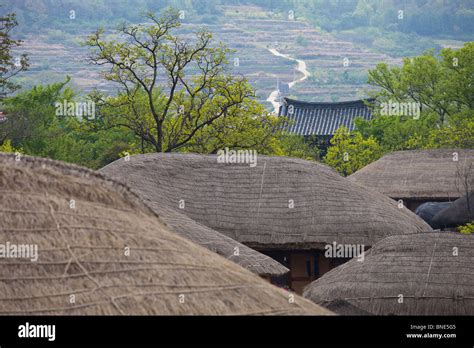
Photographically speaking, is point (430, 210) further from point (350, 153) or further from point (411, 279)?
point (411, 279)

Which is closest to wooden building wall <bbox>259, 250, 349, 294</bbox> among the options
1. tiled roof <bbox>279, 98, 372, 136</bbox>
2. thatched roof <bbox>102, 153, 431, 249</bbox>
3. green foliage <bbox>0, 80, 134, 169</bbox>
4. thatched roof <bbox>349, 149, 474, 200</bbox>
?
thatched roof <bbox>102, 153, 431, 249</bbox>

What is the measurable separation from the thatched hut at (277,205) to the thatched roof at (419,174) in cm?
987

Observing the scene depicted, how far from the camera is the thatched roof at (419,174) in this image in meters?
34.6

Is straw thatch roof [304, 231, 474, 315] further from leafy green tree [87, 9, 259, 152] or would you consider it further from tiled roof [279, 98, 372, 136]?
tiled roof [279, 98, 372, 136]

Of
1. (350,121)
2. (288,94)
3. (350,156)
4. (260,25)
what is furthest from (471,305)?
(260,25)

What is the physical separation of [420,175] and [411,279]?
697 inches

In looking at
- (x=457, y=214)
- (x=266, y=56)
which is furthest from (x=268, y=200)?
(x=266, y=56)

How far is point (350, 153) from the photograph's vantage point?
1569 inches

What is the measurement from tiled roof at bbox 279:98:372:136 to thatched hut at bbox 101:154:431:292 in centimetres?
2416

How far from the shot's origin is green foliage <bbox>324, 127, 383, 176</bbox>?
3941 cm

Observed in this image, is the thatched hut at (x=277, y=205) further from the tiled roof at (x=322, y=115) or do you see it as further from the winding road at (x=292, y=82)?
the winding road at (x=292, y=82)

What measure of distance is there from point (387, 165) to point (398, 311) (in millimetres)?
18683

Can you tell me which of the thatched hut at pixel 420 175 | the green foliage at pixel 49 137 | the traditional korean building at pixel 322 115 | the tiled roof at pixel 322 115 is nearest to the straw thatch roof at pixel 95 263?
the green foliage at pixel 49 137
